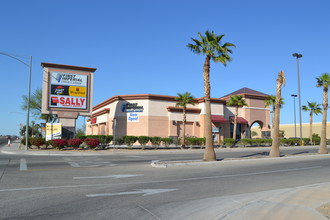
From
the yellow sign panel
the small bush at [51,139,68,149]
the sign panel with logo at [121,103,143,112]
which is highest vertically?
the yellow sign panel

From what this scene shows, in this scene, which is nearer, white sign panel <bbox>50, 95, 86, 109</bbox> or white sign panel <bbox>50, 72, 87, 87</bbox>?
white sign panel <bbox>50, 95, 86, 109</bbox>

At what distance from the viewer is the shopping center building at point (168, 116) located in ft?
129

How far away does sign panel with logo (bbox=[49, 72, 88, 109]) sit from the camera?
3453 cm

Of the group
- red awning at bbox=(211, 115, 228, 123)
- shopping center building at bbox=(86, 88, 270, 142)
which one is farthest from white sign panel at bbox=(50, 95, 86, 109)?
red awning at bbox=(211, 115, 228, 123)

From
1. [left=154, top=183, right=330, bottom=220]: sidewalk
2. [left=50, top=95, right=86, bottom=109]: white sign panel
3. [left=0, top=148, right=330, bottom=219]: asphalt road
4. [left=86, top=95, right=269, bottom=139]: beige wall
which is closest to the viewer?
[left=154, top=183, right=330, bottom=220]: sidewalk

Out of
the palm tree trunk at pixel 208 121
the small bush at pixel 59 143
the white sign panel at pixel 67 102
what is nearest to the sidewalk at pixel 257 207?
the palm tree trunk at pixel 208 121

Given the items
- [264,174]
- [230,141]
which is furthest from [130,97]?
[264,174]

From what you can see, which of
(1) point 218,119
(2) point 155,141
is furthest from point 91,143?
(1) point 218,119

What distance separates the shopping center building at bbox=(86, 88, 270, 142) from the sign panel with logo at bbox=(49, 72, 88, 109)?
585 cm

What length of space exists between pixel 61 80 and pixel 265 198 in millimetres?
31390

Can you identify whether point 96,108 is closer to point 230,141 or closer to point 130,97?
point 130,97

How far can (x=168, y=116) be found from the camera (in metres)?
40.3

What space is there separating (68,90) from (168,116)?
531 inches

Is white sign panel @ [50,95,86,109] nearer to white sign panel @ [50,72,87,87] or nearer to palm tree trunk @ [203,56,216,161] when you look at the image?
white sign panel @ [50,72,87,87]
